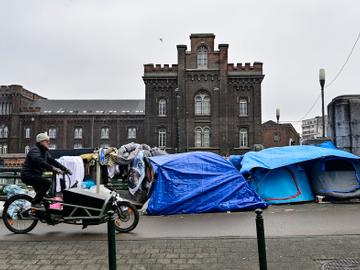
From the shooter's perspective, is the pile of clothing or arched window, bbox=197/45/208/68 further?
arched window, bbox=197/45/208/68

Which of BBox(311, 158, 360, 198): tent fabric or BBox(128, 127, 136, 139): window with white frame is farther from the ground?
BBox(128, 127, 136, 139): window with white frame

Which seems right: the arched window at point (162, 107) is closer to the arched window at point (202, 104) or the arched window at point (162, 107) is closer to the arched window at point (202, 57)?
the arched window at point (202, 104)

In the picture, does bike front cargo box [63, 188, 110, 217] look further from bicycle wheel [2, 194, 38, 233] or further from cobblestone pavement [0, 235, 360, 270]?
bicycle wheel [2, 194, 38, 233]

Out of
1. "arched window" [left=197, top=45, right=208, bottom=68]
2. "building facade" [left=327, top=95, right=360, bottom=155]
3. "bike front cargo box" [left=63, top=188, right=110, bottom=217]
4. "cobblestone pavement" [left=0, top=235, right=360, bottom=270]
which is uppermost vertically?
"arched window" [left=197, top=45, right=208, bottom=68]

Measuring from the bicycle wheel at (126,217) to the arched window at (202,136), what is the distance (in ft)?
122

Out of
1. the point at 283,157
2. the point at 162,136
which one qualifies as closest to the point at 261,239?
the point at 283,157

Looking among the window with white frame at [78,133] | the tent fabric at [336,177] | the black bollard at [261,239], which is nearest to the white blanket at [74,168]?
the tent fabric at [336,177]

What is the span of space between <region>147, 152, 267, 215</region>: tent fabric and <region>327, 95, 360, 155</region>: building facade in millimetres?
4870

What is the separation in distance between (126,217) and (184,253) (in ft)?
6.22

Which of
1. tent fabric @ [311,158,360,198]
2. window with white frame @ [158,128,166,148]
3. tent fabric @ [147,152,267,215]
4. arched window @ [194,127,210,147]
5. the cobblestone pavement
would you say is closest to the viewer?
the cobblestone pavement

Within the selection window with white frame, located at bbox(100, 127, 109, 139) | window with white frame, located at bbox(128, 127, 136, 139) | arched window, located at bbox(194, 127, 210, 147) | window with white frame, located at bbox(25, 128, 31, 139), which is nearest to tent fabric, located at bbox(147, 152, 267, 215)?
arched window, located at bbox(194, 127, 210, 147)

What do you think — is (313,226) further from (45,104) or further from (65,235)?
(45,104)

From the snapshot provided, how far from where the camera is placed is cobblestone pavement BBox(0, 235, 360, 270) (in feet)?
16.0

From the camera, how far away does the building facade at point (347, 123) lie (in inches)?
469
